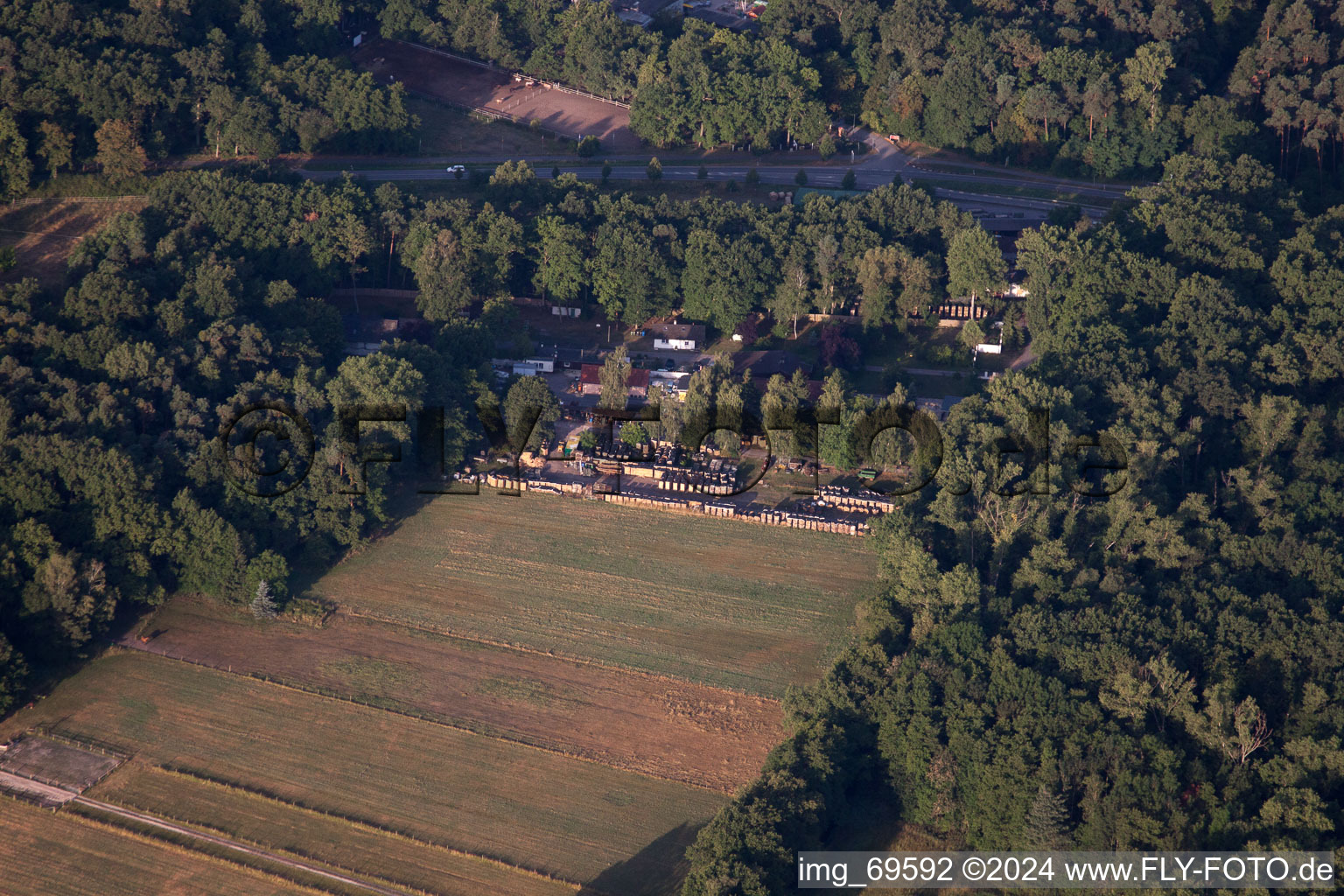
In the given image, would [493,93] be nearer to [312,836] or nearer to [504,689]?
[504,689]

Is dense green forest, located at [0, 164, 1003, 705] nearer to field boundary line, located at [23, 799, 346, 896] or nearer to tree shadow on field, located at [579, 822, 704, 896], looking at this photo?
field boundary line, located at [23, 799, 346, 896]

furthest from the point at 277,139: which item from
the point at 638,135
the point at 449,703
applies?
the point at 449,703

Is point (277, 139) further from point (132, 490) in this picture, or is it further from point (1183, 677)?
point (1183, 677)

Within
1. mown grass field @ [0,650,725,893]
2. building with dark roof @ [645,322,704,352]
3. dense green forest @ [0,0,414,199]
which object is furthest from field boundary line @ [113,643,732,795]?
dense green forest @ [0,0,414,199]

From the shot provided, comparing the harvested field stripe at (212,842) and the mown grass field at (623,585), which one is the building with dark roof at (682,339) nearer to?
the mown grass field at (623,585)

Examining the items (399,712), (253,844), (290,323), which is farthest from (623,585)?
(290,323)

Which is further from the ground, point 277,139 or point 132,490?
point 277,139
